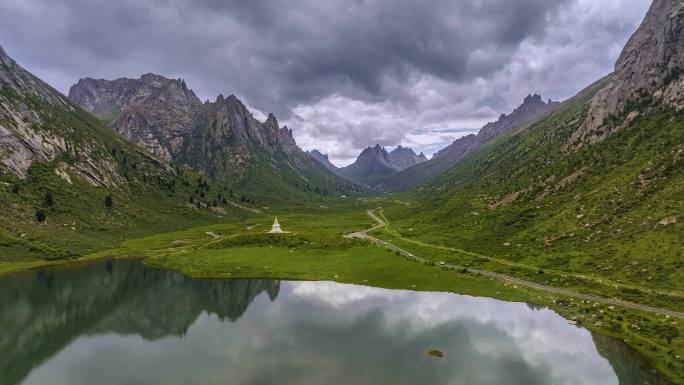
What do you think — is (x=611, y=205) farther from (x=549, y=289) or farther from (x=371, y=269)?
(x=371, y=269)

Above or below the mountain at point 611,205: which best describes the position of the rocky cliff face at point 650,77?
above

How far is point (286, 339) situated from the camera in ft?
187

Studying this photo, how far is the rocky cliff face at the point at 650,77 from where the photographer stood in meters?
151

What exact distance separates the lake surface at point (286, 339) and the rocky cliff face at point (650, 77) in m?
135

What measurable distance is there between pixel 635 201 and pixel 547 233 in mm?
22670

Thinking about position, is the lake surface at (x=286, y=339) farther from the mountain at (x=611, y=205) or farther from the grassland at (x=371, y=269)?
the mountain at (x=611, y=205)

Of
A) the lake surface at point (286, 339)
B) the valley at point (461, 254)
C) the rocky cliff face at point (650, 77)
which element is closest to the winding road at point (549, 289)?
the valley at point (461, 254)

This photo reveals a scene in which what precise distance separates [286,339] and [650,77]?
631ft

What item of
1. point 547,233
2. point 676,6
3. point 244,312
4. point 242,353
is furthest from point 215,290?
point 676,6

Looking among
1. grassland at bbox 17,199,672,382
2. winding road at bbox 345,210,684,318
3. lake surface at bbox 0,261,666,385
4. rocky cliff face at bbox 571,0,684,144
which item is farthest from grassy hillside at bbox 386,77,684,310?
lake surface at bbox 0,261,666,385

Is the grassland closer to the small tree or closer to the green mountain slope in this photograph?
the green mountain slope

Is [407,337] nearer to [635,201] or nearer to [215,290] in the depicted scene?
[215,290]

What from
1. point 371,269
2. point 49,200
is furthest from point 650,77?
point 49,200

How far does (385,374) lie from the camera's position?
45062 mm
